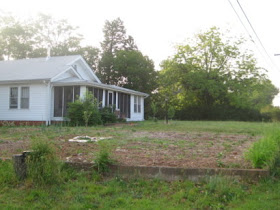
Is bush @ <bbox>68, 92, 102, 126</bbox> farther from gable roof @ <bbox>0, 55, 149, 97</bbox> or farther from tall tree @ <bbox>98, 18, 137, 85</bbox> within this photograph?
tall tree @ <bbox>98, 18, 137, 85</bbox>

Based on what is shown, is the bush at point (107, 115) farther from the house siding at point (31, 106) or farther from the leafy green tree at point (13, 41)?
the leafy green tree at point (13, 41)

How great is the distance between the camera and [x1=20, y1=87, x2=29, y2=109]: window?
1736 cm

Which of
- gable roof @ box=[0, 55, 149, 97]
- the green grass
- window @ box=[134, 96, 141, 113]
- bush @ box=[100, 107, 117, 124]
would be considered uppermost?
gable roof @ box=[0, 55, 149, 97]

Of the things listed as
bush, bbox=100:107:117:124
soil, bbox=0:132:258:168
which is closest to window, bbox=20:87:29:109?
bush, bbox=100:107:117:124

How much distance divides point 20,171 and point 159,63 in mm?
30229

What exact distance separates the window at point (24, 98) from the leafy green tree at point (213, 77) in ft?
55.5

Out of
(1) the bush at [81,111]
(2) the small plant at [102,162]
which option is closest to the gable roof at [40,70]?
(1) the bush at [81,111]

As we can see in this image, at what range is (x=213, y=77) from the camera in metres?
30.8

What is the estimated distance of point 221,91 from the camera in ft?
100

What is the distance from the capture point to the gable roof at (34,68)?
17.5 meters

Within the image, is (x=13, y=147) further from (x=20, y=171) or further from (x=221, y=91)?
(x=221, y=91)

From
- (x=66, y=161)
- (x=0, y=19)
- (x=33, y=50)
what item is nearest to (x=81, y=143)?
(x=66, y=161)

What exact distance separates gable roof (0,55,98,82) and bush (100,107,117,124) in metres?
3.50

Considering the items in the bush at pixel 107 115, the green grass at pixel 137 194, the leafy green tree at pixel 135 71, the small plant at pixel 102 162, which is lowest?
the green grass at pixel 137 194
